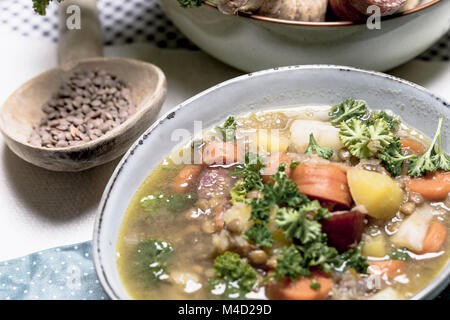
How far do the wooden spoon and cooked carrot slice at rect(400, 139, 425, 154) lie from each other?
112 centimetres

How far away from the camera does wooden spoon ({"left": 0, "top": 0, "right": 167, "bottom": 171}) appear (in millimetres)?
2717

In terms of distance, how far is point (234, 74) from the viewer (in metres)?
3.35

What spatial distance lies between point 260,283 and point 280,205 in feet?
0.90

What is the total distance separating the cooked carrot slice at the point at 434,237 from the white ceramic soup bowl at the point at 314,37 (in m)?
0.98

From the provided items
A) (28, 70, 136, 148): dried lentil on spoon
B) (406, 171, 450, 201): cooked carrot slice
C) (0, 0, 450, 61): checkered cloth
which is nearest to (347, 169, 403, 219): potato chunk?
(406, 171, 450, 201): cooked carrot slice

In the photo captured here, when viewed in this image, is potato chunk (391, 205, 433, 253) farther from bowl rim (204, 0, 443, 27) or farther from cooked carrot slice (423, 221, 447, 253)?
bowl rim (204, 0, 443, 27)

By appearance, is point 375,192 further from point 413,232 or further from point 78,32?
point 78,32

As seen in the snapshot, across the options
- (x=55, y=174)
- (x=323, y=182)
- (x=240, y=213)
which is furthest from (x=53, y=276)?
(x=323, y=182)

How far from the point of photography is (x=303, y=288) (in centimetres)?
200

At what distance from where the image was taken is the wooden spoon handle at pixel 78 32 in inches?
132

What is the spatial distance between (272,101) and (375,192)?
2.64 feet

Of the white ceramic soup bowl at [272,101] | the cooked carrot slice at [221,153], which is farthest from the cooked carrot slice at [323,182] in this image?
the white ceramic soup bowl at [272,101]

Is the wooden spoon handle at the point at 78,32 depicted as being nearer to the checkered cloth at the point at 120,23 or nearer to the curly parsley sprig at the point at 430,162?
the checkered cloth at the point at 120,23
